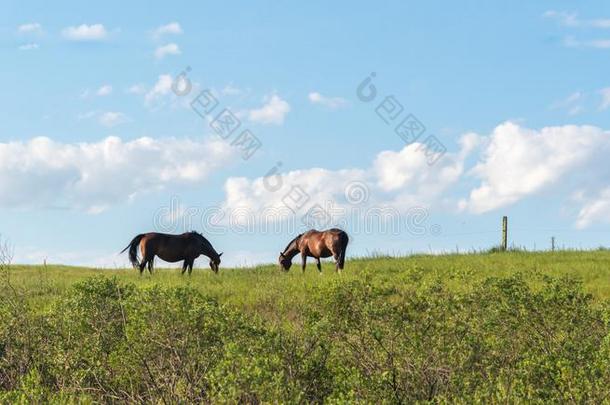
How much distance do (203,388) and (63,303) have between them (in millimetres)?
4322

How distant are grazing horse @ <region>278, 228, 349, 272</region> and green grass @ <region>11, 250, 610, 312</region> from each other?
1.67 ft

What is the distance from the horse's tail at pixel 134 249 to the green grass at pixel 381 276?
2.74 feet

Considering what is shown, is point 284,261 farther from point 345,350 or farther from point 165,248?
point 345,350

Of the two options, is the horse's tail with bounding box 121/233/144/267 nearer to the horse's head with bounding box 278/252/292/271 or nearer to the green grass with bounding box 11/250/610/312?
the green grass with bounding box 11/250/610/312

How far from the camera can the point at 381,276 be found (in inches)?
983

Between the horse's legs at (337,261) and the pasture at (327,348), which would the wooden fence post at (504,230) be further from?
the pasture at (327,348)

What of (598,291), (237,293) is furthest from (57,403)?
(598,291)

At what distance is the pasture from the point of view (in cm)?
1018

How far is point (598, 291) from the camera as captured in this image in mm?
22906

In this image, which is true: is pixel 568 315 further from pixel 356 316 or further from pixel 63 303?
pixel 63 303

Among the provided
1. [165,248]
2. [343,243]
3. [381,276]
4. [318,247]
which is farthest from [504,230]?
[165,248]

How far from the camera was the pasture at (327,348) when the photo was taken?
1018 cm

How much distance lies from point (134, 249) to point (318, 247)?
730cm

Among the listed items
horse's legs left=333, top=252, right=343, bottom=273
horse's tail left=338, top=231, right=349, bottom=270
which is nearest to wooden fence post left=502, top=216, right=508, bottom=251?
horse's tail left=338, top=231, right=349, bottom=270
